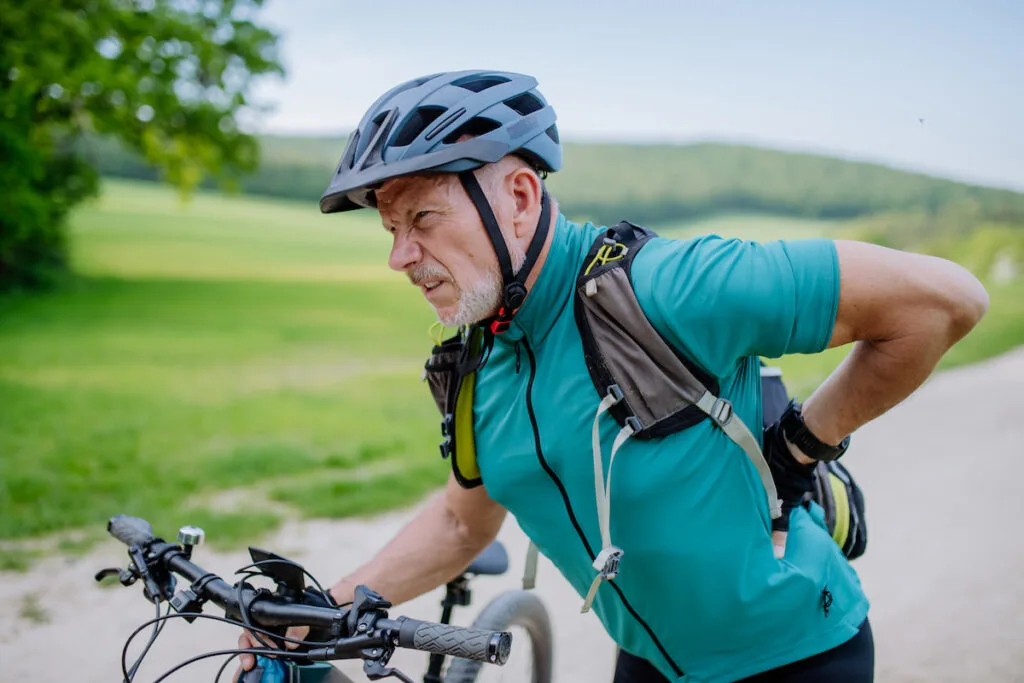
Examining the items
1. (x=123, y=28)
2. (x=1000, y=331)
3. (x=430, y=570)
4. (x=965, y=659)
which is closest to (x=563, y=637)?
(x=965, y=659)

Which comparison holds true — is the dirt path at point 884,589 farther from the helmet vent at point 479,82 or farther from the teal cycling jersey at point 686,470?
the helmet vent at point 479,82

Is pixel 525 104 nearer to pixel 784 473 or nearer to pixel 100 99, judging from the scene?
pixel 784 473

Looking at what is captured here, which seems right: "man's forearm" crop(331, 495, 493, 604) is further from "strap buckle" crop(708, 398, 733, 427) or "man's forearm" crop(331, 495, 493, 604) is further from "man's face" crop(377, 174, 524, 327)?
"strap buckle" crop(708, 398, 733, 427)

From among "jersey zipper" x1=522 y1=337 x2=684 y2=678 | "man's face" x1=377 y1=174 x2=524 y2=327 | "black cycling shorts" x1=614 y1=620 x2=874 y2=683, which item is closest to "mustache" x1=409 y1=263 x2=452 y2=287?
"man's face" x1=377 y1=174 x2=524 y2=327

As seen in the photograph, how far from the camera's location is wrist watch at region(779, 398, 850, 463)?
6.72 ft

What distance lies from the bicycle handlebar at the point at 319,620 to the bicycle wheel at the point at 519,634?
3.61 feet

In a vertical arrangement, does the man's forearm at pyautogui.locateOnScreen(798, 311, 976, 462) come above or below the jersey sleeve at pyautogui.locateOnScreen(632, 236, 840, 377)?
below

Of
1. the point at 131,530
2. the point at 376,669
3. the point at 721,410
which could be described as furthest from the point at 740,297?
the point at 131,530

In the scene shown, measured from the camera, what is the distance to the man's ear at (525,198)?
209 centimetres

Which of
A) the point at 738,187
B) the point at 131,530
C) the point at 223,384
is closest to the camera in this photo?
the point at 131,530

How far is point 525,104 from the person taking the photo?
2.26 meters

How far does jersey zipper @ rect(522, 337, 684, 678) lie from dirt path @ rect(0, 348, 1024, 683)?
3.68ft

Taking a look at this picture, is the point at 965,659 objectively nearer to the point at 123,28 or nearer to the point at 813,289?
the point at 813,289

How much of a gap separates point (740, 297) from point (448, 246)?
2.14 ft
